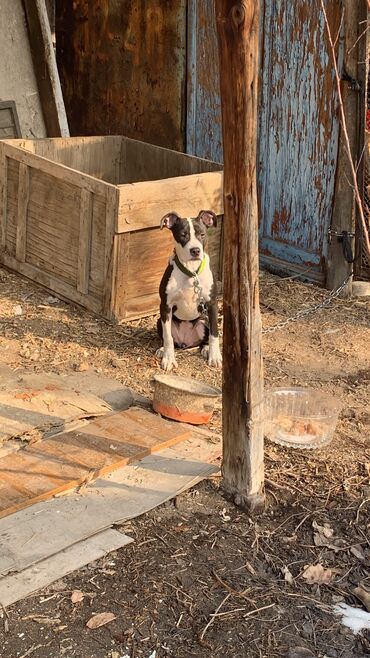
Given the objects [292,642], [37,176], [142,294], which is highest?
[37,176]

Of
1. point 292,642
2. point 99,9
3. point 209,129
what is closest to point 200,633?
point 292,642

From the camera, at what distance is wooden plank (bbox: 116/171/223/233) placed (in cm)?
696

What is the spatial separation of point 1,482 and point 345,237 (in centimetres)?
414

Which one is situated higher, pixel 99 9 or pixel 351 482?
pixel 99 9

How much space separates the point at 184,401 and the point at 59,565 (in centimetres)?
160

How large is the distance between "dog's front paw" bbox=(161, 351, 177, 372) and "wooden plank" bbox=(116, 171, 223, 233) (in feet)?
3.32

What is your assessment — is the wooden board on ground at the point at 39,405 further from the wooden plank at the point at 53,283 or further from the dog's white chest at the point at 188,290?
the wooden plank at the point at 53,283

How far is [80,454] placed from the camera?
5273 mm

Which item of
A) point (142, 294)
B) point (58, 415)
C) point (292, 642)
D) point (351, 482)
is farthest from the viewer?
point (142, 294)

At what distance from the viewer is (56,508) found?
480cm

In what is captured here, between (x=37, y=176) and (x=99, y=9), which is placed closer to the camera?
(x=37, y=176)

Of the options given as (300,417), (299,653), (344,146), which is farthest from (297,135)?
(299,653)

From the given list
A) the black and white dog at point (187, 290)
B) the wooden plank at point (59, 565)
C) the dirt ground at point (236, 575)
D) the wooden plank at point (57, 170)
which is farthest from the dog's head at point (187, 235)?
the wooden plank at point (59, 565)

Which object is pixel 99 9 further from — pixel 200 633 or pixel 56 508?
pixel 200 633
